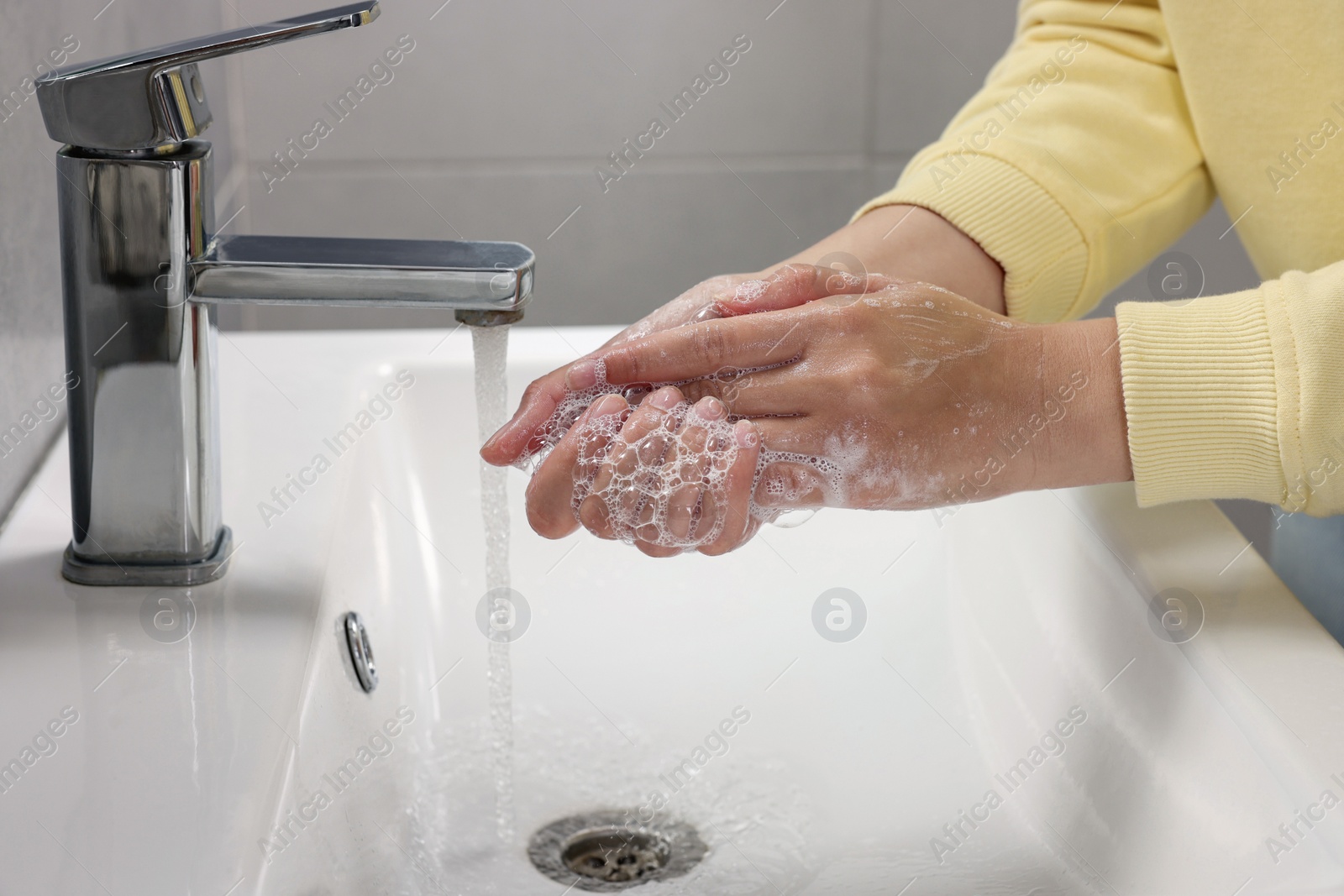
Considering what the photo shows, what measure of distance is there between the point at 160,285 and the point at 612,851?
0.24 meters

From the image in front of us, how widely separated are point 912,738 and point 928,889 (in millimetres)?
84

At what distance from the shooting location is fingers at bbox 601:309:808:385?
415 mm

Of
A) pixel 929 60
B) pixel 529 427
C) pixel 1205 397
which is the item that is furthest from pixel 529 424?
pixel 929 60

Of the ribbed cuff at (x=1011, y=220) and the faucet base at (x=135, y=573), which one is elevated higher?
the ribbed cuff at (x=1011, y=220)

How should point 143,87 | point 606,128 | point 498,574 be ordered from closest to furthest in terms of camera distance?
point 143,87
point 498,574
point 606,128

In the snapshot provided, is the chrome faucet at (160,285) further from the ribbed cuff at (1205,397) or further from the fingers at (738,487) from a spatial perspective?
the ribbed cuff at (1205,397)

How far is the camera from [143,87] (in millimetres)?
329

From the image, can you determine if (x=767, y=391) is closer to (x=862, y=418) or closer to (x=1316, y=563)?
(x=862, y=418)

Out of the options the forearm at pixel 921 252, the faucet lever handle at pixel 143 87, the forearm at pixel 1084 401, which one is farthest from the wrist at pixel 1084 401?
the faucet lever handle at pixel 143 87

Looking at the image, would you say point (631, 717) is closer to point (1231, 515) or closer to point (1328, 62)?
point (1328, 62)

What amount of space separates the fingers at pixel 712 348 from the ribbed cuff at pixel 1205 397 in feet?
0.37

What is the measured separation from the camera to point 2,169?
42 cm

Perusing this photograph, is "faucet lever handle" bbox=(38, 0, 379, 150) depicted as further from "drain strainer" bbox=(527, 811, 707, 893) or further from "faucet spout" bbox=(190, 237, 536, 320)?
"drain strainer" bbox=(527, 811, 707, 893)

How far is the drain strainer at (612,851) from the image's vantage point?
408 mm
